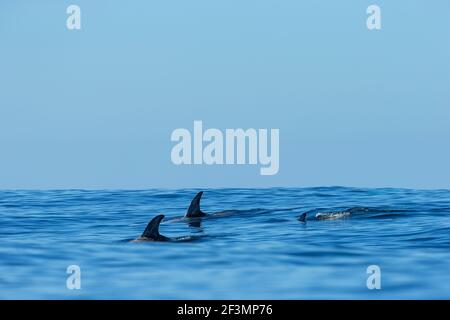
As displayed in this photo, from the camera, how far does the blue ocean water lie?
13.6 meters

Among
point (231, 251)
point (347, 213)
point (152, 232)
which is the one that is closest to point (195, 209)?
point (347, 213)

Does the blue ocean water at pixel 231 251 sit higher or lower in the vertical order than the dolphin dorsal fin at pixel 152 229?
lower

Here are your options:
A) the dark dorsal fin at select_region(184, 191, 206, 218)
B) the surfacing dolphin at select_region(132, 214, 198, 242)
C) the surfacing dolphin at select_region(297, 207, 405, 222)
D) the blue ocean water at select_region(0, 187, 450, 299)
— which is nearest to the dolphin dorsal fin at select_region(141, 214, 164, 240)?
the surfacing dolphin at select_region(132, 214, 198, 242)

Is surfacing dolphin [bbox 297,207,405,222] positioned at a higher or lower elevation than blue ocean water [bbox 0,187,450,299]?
higher

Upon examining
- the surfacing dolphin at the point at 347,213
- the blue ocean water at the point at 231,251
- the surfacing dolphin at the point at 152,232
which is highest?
the surfacing dolphin at the point at 152,232

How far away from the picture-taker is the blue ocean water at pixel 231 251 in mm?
13562

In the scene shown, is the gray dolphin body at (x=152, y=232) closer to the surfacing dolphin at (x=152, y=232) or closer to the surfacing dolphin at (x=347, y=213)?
the surfacing dolphin at (x=152, y=232)

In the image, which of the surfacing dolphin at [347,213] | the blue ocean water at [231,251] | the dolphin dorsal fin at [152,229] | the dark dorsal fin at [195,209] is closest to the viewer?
the blue ocean water at [231,251]

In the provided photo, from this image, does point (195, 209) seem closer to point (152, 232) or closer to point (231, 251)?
point (152, 232)

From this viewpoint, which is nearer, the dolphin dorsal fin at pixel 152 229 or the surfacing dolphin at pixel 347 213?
the dolphin dorsal fin at pixel 152 229

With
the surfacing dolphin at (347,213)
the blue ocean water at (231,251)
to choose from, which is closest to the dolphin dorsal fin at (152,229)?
the blue ocean water at (231,251)

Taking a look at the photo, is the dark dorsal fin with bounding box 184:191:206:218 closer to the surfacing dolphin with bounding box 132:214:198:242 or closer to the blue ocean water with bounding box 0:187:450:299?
the blue ocean water with bounding box 0:187:450:299
